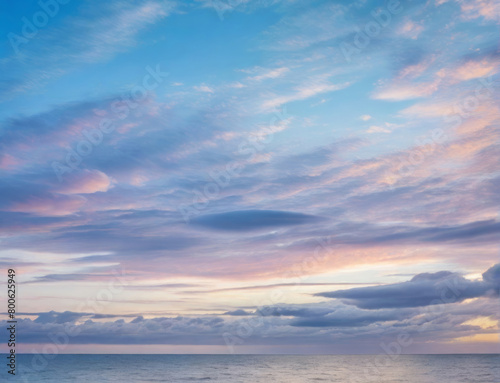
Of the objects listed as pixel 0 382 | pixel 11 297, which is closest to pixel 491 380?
pixel 11 297

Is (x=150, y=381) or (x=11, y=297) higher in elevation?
(x=11, y=297)

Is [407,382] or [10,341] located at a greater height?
[10,341]

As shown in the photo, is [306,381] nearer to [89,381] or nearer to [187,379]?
[187,379]

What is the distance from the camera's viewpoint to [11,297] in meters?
40.6

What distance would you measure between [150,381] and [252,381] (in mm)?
25538

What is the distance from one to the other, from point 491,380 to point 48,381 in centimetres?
10704

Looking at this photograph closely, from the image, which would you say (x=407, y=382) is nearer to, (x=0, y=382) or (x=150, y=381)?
(x=150, y=381)

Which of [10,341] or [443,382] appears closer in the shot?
[10,341]

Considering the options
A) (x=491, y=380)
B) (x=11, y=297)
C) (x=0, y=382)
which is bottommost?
(x=491, y=380)

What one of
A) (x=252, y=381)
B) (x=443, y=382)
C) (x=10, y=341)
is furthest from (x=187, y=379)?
(x=10, y=341)

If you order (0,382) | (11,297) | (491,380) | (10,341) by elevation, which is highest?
(11,297)

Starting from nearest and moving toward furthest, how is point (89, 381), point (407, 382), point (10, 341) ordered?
point (10, 341) → point (407, 382) → point (89, 381)

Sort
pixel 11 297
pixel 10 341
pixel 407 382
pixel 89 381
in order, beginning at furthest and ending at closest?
pixel 89 381, pixel 407 382, pixel 10 341, pixel 11 297

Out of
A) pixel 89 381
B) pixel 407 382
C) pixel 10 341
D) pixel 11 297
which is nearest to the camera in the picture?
pixel 11 297
